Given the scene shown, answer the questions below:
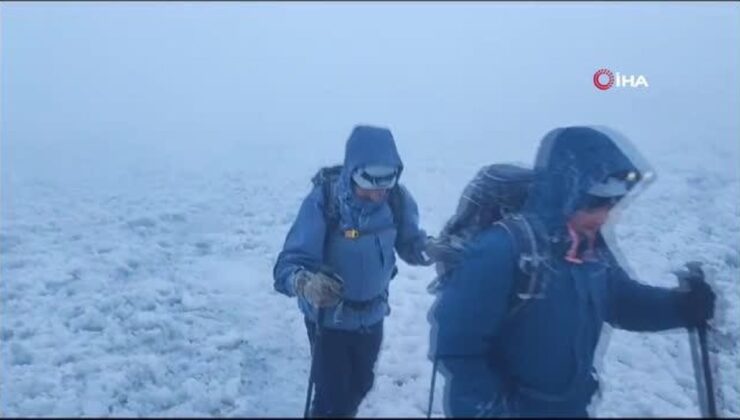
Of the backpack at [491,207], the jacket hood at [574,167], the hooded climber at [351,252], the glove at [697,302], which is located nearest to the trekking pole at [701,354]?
the glove at [697,302]

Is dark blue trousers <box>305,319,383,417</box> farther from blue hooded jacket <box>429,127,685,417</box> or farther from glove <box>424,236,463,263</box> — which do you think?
blue hooded jacket <box>429,127,685,417</box>

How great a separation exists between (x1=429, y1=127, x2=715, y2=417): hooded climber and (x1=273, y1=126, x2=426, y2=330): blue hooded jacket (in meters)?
1.38

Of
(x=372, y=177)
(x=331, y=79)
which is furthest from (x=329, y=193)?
(x=331, y=79)

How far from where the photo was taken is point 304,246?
392 centimetres

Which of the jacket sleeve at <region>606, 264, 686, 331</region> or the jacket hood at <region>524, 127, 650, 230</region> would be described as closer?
the jacket hood at <region>524, 127, 650, 230</region>

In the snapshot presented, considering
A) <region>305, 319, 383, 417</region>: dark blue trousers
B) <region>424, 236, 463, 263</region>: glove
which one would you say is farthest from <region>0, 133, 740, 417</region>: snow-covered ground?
<region>424, 236, 463, 263</region>: glove

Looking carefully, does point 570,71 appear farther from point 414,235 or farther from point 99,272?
point 414,235

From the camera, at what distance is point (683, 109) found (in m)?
21.1

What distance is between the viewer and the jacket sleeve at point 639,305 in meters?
2.96

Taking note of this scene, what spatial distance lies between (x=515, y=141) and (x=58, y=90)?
63.1ft

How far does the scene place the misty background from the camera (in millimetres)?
18641

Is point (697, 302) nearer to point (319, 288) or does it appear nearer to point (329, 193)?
point (319, 288)

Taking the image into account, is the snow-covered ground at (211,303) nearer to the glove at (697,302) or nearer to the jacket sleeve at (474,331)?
the glove at (697,302)

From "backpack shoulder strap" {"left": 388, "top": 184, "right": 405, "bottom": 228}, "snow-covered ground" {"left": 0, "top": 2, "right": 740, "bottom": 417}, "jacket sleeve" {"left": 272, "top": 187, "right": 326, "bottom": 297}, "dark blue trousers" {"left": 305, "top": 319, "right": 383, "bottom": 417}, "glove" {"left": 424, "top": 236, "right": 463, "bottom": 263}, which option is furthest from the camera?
"snow-covered ground" {"left": 0, "top": 2, "right": 740, "bottom": 417}
